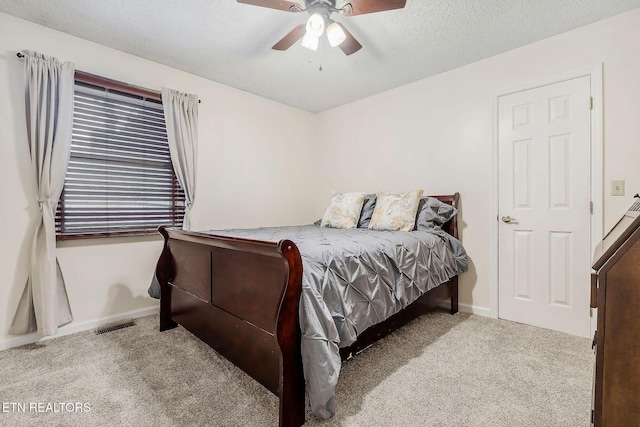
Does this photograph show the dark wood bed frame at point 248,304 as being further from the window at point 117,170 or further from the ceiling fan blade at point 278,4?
the ceiling fan blade at point 278,4

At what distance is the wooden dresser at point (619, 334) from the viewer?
2.68 ft

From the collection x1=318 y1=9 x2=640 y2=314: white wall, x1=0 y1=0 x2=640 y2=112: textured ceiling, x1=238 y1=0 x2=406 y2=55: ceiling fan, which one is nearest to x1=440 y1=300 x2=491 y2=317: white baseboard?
x1=318 y1=9 x2=640 y2=314: white wall

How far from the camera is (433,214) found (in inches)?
109

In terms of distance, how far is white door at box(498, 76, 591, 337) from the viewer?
2291 millimetres

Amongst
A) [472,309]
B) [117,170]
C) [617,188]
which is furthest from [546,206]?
[117,170]

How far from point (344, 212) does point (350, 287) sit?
1574 mm

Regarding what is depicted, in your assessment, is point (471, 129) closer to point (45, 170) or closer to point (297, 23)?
point (297, 23)

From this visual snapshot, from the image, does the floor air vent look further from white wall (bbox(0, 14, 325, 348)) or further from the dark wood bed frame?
the dark wood bed frame

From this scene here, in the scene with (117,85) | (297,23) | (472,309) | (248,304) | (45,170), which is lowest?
(472,309)

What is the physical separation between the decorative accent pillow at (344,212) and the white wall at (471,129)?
575 millimetres

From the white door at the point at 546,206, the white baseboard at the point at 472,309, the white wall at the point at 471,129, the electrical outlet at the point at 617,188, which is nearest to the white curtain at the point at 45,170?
the white wall at the point at 471,129

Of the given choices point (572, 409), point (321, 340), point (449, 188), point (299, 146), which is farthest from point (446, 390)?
point (299, 146)

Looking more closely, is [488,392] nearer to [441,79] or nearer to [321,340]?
[321,340]

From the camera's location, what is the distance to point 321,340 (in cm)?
127
